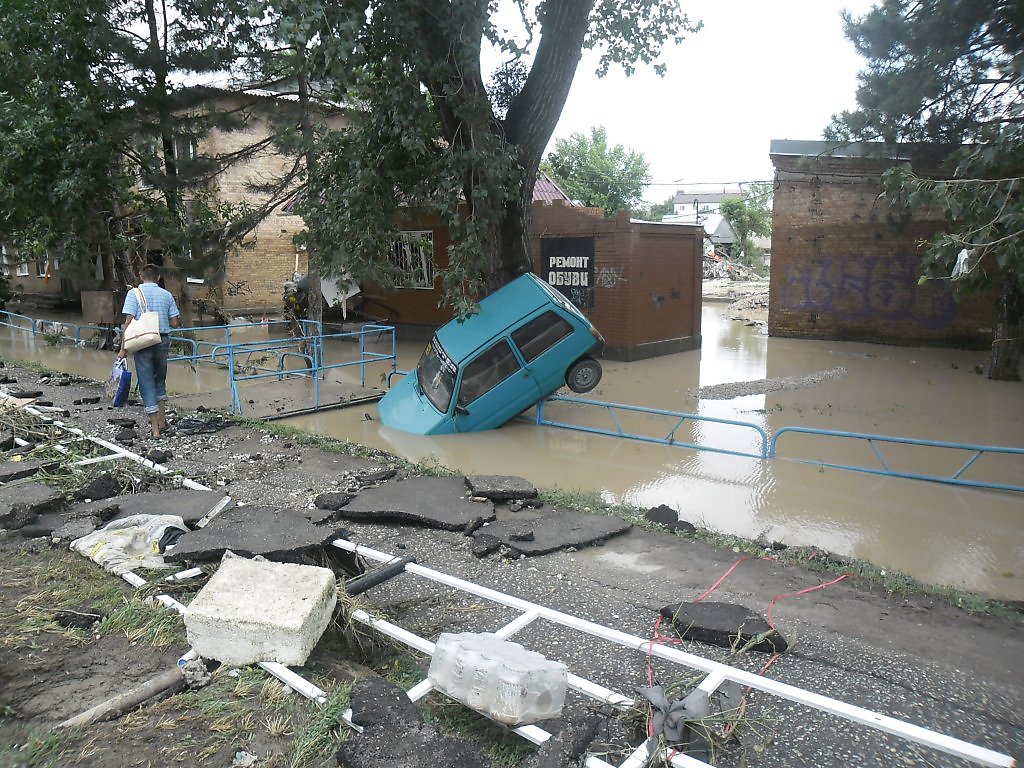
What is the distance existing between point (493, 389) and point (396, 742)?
6933 millimetres

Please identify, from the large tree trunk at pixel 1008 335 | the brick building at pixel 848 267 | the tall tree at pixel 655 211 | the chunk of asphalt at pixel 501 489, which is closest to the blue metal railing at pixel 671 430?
the chunk of asphalt at pixel 501 489

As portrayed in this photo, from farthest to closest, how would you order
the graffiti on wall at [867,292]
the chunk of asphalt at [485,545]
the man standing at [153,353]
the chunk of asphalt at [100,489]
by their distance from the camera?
the graffiti on wall at [867,292] → the man standing at [153,353] → the chunk of asphalt at [100,489] → the chunk of asphalt at [485,545]

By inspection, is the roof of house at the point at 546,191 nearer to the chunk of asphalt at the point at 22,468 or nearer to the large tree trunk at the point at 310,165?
the large tree trunk at the point at 310,165

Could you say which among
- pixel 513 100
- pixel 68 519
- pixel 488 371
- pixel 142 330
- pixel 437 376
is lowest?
pixel 68 519

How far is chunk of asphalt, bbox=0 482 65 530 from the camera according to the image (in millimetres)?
5391

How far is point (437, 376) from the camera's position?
32.8 ft

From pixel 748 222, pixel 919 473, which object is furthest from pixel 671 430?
pixel 748 222

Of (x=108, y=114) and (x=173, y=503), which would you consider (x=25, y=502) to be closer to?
(x=173, y=503)

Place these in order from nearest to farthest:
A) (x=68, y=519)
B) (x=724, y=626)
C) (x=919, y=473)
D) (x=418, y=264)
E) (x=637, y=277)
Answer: (x=724, y=626) < (x=68, y=519) < (x=919, y=473) < (x=637, y=277) < (x=418, y=264)

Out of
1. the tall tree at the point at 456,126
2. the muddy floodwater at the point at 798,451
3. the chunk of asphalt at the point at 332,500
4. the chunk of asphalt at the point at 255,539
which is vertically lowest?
the muddy floodwater at the point at 798,451

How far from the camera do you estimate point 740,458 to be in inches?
348

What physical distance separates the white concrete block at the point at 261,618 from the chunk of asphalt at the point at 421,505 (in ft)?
7.02

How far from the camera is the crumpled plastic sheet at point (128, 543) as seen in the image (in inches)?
183

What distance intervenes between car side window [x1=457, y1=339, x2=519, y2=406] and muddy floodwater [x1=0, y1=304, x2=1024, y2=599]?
2.01 feet
